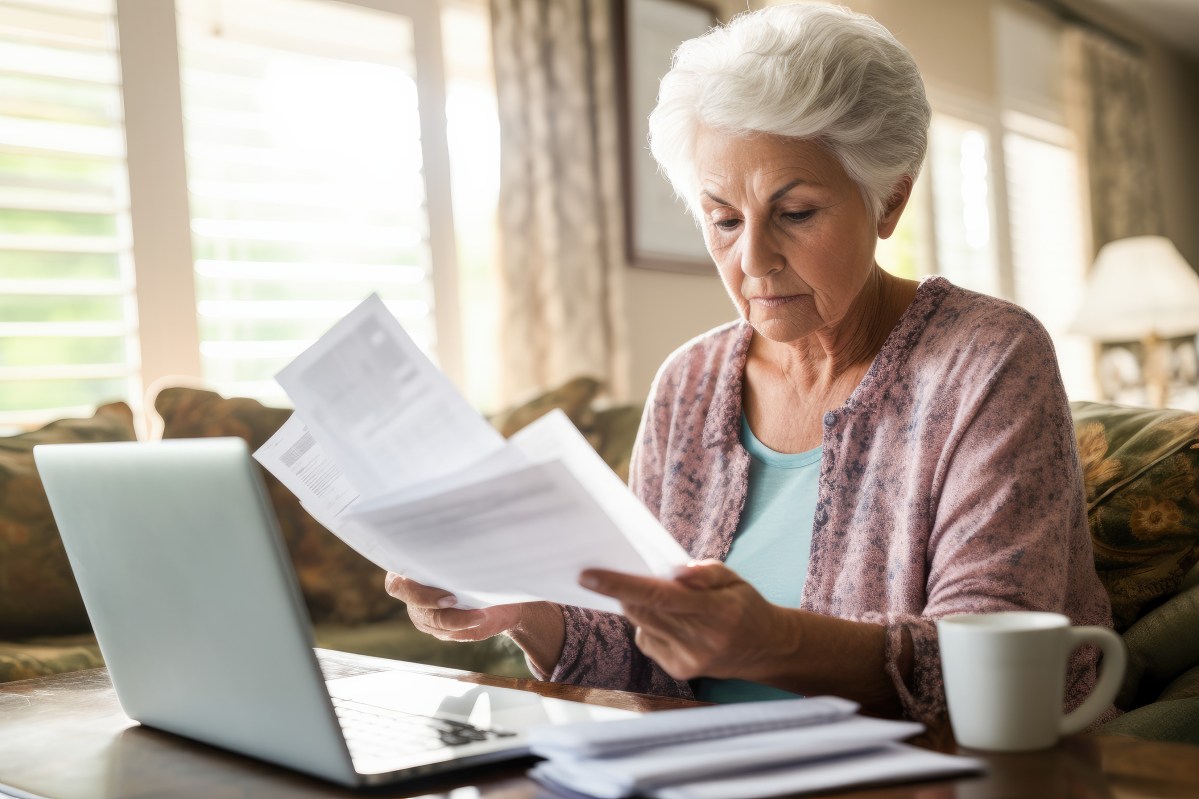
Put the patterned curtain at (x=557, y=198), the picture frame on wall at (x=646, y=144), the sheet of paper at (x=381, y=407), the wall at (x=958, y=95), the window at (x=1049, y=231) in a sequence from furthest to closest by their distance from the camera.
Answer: the window at (x=1049, y=231) < the wall at (x=958, y=95) < the picture frame on wall at (x=646, y=144) < the patterned curtain at (x=557, y=198) < the sheet of paper at (x=381, y=407)

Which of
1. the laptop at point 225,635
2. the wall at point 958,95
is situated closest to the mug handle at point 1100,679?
the laptop at point 225,635

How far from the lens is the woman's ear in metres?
1.26

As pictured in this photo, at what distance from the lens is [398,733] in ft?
2.60

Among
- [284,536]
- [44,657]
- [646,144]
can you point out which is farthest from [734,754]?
[646,144]

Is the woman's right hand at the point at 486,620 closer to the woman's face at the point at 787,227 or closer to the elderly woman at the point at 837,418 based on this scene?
the elderly woman at the point at 837,418

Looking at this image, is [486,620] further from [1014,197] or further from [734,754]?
[1014,197]

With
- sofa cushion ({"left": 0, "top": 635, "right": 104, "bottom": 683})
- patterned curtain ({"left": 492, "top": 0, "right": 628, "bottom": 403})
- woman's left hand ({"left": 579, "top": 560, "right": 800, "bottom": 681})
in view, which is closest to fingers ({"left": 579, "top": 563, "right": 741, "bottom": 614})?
woman's left hand ({"left": 579, "top": 560, "right": 800, "bottom": 681})

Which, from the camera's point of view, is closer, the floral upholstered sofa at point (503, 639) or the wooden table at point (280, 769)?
the wooden table at point (280, 769)

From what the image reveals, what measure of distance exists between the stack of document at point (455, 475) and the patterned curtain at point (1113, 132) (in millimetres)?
6156

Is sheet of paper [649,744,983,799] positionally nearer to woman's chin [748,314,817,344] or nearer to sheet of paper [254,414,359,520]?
sheet of paper [254,414,359,520]

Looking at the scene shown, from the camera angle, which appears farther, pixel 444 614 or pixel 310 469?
pixel 444 614

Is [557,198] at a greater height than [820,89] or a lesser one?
greater

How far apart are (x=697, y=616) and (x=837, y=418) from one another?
488 mm

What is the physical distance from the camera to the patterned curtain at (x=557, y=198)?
10.3ft
